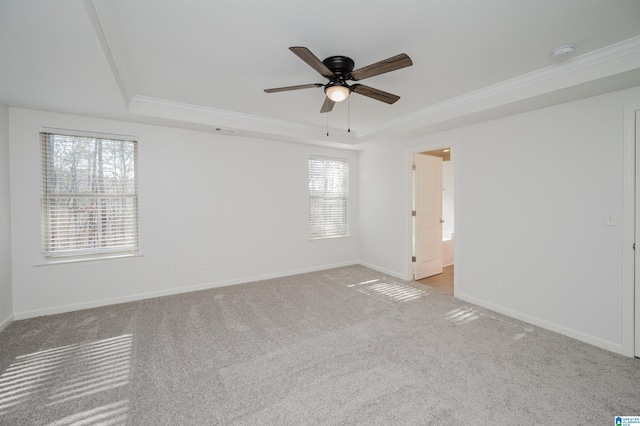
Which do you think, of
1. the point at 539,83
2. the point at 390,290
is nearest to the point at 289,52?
the point at 539,83

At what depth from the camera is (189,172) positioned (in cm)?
393

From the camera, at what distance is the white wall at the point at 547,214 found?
8.10 ft

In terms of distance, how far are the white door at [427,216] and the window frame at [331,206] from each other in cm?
146

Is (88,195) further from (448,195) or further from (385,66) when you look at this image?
(448,195)

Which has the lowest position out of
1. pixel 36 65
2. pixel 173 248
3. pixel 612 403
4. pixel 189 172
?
pixel 612 403

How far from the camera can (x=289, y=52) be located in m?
2.25

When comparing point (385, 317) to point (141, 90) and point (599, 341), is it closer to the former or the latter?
point (599, 341)

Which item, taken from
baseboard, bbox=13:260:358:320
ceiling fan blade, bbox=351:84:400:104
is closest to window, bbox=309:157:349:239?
baseboard, bbox=13:260:358:320

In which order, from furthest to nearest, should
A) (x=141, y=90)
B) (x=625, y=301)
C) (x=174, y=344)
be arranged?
(x=141, y=90) < (x=174, y=344) < (x=625, y=301)

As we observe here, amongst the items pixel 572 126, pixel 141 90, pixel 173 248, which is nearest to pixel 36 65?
pixel 141 90

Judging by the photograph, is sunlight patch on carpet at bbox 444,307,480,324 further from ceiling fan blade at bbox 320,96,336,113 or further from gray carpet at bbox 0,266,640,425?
ceiling fan blade at bbox 320,96,336,113

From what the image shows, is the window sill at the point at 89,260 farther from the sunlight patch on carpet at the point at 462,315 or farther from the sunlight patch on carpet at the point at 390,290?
the sunlight patch on carpet at the point at 462,315

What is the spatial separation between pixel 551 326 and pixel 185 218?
15.1 ft

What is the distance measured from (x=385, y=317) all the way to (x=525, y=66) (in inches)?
111
